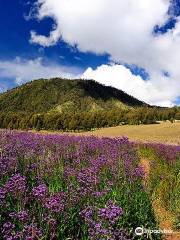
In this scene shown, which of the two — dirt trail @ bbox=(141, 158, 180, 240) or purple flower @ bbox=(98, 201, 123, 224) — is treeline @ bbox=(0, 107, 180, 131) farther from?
purple flower @ bbox=(98, 201, 123, 224)

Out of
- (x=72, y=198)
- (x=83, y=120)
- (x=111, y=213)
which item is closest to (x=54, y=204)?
(x=111, y=213)

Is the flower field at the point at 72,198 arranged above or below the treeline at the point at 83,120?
below

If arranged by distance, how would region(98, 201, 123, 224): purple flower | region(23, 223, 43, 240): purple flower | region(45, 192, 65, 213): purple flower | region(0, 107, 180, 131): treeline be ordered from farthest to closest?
1. region(0, 107, 180, 131): treeline
2. region(45, 192, 65, 213): purple flower
3. region(98, 201, 123, 224): purple flower
4. region(23, 223, 43, 240): purple flower

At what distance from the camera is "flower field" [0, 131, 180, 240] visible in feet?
19.5

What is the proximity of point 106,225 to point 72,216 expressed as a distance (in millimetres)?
1228

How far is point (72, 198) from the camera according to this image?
7.07m

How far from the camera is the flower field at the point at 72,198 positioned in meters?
5.93

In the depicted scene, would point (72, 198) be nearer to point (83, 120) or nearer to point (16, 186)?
point (16, 186)

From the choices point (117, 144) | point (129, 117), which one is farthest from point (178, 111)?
point (117, 144)

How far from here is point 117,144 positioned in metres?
16.5

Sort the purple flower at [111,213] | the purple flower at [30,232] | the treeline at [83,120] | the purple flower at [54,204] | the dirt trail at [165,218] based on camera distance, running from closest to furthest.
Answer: the purple flower at [30,232]
the purple flower at [111,213]
the purple flower at [54,204]
the dirt trail at [165,218]
the treeline at [83,120]

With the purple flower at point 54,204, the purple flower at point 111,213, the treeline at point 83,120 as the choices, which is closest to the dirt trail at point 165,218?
the purple flower at point 111,213

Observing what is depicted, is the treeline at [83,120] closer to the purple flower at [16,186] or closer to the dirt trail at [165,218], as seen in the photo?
the dirt trail at [165,218]

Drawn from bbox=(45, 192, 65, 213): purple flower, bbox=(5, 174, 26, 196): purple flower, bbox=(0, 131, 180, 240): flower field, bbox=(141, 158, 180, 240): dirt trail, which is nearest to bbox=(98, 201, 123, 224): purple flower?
bbox=(0, 131, 180, 240): flower field
